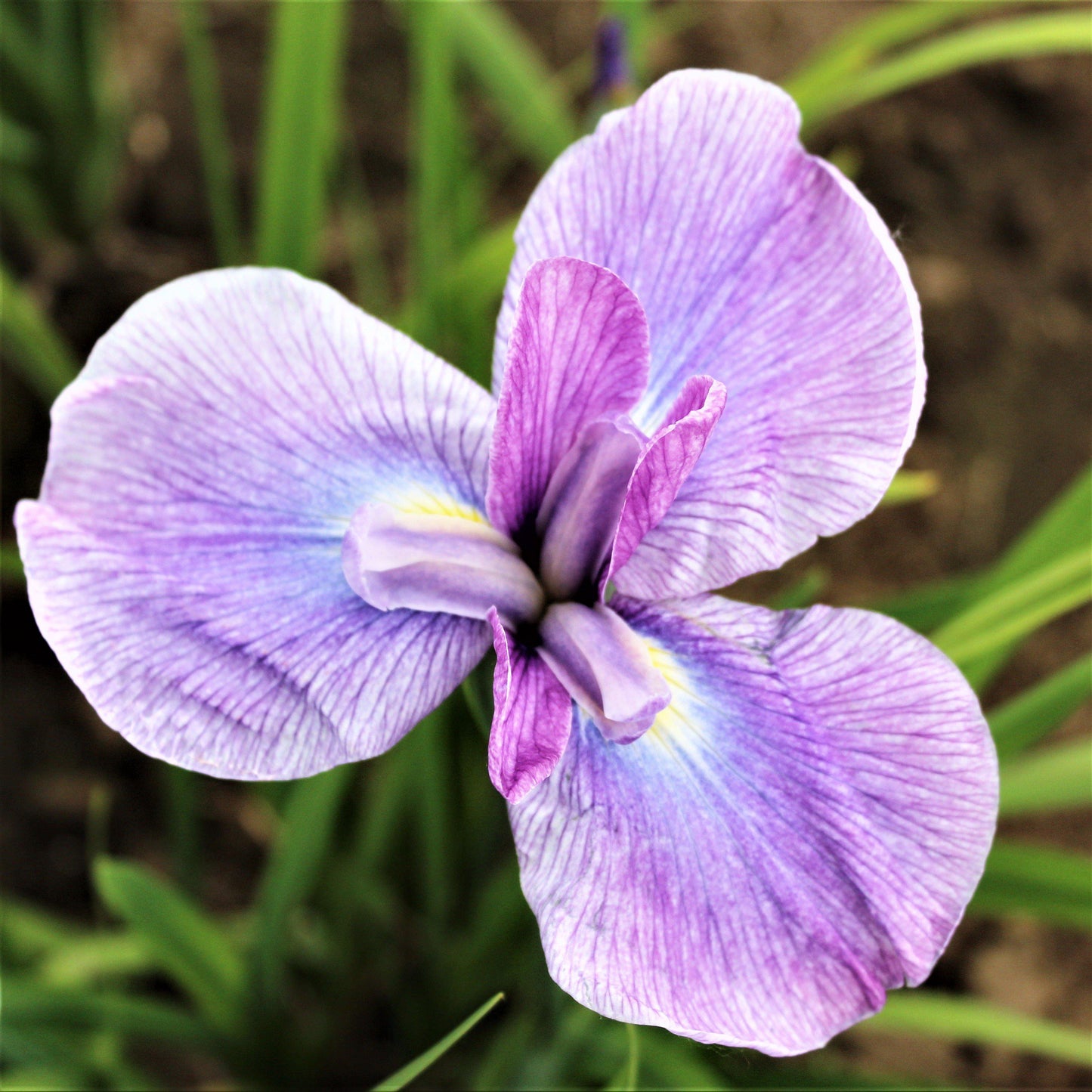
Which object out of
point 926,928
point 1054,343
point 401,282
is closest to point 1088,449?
point 1054,343

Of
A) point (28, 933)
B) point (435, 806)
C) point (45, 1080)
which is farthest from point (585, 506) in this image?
point (28, 933)

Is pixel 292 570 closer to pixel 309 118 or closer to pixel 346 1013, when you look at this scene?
pixel 309 118

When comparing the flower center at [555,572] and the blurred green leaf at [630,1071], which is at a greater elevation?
the flower center at [555,572]

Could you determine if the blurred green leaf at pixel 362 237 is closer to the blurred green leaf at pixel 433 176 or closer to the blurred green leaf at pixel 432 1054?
the blurred green leaf at pixel 433 176

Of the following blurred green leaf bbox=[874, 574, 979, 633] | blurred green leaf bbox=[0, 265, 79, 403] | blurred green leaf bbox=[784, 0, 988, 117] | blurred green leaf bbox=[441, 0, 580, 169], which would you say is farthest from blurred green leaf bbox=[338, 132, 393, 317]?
blurred green leaf bbox=[874, 574, 979, 633]

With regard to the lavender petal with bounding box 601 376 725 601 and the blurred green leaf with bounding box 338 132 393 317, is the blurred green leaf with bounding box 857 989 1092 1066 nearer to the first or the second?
the lavender petal with bounding box 601 376 725 601

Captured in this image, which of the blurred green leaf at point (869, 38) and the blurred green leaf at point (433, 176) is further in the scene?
the blurred green leaf at point (869, 38)

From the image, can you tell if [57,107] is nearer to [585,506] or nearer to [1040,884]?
[585,506]

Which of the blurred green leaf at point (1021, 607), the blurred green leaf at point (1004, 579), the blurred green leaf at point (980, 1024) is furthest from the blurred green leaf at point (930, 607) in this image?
the blurred green leaf at point (980, 1024)
